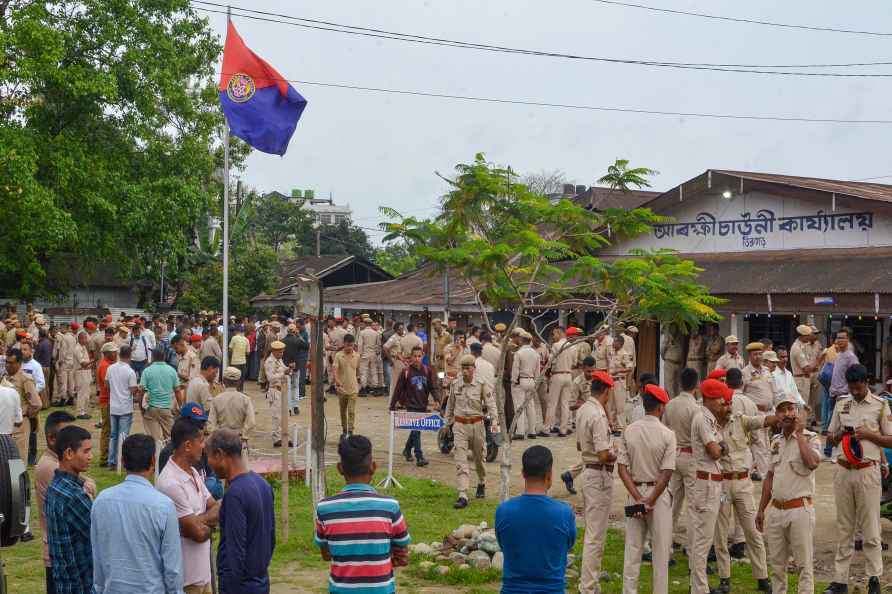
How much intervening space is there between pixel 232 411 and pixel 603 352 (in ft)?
27.8

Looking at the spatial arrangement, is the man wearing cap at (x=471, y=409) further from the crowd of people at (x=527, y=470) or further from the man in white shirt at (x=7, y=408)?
the man in white shirt at (x=7, y=408)

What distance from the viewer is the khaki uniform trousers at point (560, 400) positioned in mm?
19328

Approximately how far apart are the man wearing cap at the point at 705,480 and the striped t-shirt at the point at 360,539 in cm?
432

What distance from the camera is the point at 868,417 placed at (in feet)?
30.9

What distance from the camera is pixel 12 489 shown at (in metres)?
7.14

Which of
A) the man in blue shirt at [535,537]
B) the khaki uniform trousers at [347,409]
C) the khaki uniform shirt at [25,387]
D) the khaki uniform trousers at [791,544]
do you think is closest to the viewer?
the man in blue shirt at [535,537]

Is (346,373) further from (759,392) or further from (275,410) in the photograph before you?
(759,392)

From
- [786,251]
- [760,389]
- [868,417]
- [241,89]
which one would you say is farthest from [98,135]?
[868,417]

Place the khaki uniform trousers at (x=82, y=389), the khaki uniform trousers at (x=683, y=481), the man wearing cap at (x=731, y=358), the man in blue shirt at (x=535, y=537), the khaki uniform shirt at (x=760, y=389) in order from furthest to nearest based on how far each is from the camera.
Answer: the khaki uniform trousers at (x=82, y=389)
the man wearing cap at (x=731, y=358)
the khaki uniform shirt at (x=760, y=389)
the khaki uniform trousers at (x=683, y=481)
the man in blue shirt at (x=535, y=537)

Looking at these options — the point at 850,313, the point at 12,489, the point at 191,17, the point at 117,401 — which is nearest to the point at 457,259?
the point at 12,489

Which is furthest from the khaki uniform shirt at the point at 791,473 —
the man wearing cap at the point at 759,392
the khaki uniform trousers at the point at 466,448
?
the khaki uniform trousers at the point at 466,448

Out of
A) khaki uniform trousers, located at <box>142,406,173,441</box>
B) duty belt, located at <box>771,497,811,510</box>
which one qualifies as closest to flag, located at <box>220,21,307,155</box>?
khaki uniform trousers, located at <box>142,406,173,441</box>

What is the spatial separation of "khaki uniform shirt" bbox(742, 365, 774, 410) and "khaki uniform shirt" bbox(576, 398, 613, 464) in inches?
162

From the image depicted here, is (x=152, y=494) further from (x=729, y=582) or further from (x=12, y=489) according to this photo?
(x=729, y=582)
